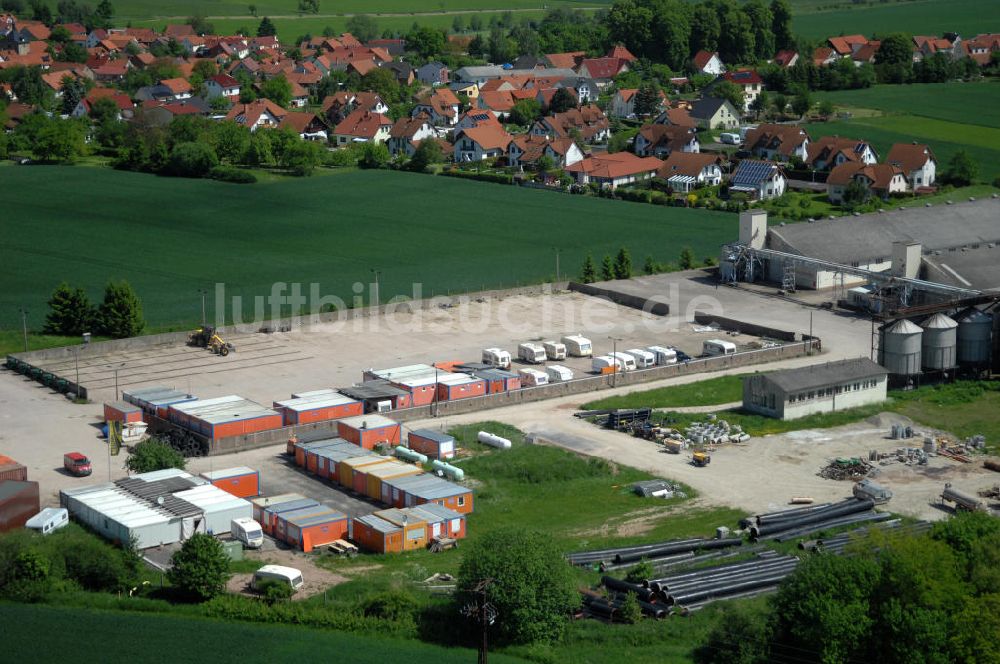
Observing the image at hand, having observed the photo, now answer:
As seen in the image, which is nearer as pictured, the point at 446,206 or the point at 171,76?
the point at 446,206

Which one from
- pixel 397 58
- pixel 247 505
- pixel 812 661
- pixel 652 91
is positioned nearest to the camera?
pixel 812 661

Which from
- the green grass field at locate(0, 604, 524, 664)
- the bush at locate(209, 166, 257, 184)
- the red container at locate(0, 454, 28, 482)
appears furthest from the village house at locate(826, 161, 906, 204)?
the green grass field at locate(0, 604, 524, 664)

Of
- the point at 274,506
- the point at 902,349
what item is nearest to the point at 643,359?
the point at 902,349

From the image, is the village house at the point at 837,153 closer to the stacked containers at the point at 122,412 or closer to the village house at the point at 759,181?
the village house at the point at 759,181

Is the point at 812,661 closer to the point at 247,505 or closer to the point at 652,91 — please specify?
the point at 247,505

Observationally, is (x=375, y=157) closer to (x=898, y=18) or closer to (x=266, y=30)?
(x=266, y=30)

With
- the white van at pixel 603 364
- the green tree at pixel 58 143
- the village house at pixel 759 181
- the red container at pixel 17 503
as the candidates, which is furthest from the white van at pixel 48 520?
the green tree at pixel 58 143

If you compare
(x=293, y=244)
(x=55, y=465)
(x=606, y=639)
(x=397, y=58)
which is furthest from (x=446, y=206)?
(x=397, y=58)

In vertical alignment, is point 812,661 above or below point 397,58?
below
